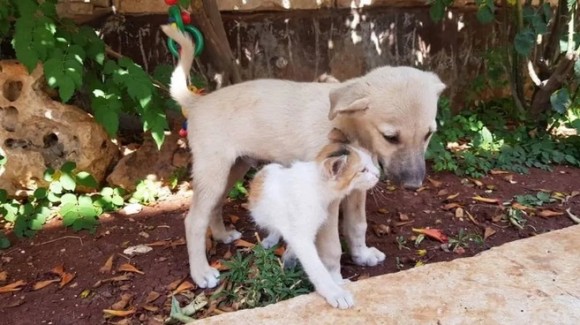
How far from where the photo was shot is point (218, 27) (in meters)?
4.57

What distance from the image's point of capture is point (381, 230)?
3.98m

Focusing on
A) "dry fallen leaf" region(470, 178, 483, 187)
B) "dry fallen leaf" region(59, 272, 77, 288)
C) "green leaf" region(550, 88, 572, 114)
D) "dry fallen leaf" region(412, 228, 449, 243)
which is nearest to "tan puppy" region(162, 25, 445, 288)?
"dry fallen leaf" region(412, 228, 449, 243)

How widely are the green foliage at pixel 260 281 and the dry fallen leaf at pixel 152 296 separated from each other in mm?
374

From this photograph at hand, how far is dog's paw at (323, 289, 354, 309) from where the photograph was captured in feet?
8.79

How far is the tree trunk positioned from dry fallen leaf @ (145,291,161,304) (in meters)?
2.09

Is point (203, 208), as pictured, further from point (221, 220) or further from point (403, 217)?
point (403, 217)

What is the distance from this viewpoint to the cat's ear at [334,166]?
2877 millimetres

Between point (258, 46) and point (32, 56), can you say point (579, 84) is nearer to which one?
point (258, 46)

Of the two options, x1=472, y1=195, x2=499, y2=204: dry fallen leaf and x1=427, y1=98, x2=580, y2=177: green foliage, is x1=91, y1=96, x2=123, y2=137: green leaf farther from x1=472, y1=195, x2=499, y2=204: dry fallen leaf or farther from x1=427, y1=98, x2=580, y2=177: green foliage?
x1=472, y1=195, x2=499, y2=204: dry fallen leaf

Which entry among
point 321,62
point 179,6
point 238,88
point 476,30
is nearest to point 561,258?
point 238,88

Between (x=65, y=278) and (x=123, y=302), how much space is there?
0.51 m

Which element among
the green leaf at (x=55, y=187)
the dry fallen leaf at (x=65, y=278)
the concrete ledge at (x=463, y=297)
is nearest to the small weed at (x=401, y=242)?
the concrete ledge at (x=463, y=297)

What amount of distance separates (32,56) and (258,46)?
2178 millimetres

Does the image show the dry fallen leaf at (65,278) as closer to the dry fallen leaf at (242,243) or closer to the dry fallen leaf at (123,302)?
the dry fallen leaf at (123,302)
